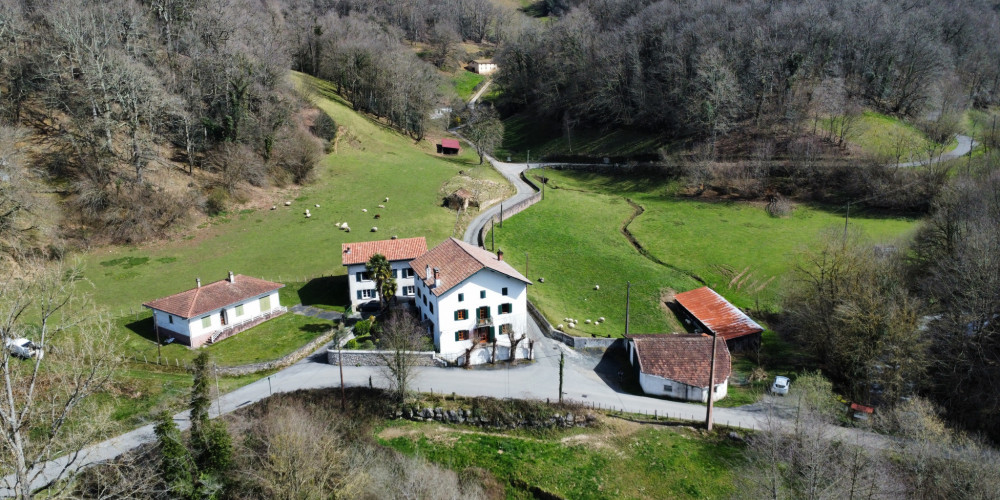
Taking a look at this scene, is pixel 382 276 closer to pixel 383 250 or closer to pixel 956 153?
pixel 383 250

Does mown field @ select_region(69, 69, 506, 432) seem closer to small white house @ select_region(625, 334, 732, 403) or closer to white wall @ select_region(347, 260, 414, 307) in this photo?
white wall @ select_region(347, 260, 414, 307)

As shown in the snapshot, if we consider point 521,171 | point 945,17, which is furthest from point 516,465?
point 945,17

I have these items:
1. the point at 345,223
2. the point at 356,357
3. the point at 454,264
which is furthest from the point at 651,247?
the point at 356,357

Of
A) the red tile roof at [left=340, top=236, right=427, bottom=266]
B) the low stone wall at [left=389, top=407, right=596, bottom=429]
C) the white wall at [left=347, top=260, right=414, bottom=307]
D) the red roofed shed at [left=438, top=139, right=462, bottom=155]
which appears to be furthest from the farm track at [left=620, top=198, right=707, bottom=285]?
the red roofed shed at [left=438, top=139, right=462, bottom=155]

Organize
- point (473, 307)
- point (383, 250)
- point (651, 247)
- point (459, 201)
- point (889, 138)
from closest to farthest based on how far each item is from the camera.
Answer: point (473, 307), point (383, 250), point (651, 247), point (459, 201), point (889, 138)

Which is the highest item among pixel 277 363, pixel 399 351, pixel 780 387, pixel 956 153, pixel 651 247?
pixel 956 153

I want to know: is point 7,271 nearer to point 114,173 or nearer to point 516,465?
point 114,173
